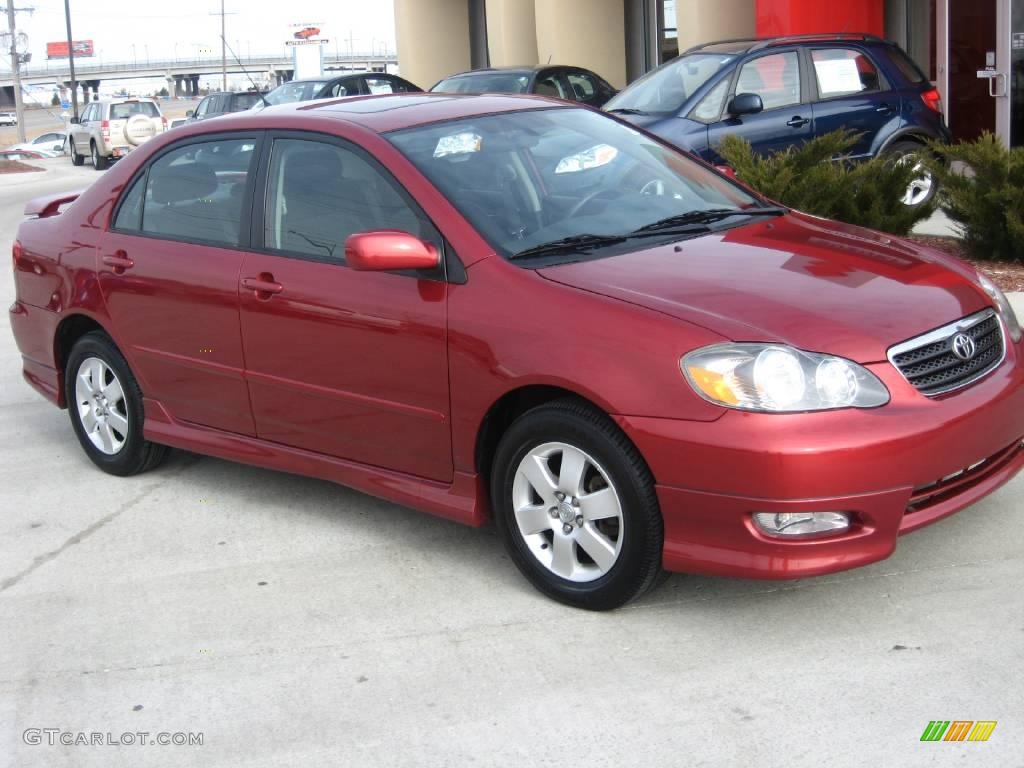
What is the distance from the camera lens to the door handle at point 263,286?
5141 millimetres

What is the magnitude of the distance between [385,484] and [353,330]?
574mm

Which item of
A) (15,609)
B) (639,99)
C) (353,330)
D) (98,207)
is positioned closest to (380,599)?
(353,330)

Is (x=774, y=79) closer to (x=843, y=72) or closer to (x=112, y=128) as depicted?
(x=843, y=72)

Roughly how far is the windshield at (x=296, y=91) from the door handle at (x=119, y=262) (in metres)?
16.2

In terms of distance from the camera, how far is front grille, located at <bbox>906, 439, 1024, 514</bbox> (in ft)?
13.6

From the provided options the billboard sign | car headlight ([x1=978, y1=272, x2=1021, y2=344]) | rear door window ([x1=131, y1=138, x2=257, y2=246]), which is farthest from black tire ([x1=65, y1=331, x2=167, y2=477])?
the billboard sign

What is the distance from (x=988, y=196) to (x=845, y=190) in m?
0.99

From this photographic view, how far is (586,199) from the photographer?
16.6 ft

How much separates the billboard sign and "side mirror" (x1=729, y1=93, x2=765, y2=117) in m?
172

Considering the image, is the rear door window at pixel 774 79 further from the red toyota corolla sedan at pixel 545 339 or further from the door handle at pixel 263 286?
the door handle at pixel 263 286

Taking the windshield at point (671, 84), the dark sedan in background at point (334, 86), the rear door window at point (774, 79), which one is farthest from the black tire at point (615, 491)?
the dark sedan in background at point (334, 86)

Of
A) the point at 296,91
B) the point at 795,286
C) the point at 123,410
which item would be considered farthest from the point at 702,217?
the point at 296,91

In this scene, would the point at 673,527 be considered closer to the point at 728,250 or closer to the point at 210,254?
the point at 728,250

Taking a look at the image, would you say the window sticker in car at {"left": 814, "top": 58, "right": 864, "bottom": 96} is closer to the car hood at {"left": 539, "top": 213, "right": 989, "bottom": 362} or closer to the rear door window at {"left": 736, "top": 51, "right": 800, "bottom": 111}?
the rear door window at {"left": 736, "top": 51, "right": 800, "bottom": 111}
